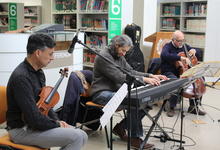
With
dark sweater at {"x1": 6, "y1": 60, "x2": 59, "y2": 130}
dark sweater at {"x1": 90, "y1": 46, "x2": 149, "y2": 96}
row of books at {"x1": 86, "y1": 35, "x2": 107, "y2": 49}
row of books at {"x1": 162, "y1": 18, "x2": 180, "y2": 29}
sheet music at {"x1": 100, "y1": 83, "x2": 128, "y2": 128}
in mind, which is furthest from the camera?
row of books at {"x1": 162, "y1": 18, "x2": 180, "y2": 29}

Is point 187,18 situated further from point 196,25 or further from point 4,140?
point 4,140

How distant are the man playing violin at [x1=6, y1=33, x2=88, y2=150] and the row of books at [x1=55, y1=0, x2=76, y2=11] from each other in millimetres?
4407

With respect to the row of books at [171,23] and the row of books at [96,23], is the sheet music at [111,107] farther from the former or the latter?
the row of books at [171,23]

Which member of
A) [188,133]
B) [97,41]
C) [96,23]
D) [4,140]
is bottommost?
[188,133]

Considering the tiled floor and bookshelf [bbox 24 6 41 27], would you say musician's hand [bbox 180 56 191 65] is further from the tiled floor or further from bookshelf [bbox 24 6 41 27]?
bookshelf [bbox 24 6 41 27]

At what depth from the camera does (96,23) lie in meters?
6.07

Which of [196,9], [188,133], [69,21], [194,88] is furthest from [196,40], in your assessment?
[188,133]

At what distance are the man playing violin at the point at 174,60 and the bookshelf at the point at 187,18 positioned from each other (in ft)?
7.43

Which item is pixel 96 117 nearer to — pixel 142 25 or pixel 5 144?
pixel 5 144

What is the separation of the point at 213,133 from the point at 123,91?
2189 mm

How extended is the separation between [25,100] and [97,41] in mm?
4202

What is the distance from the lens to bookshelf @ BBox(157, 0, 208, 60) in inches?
270

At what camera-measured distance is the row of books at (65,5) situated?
6.37 m

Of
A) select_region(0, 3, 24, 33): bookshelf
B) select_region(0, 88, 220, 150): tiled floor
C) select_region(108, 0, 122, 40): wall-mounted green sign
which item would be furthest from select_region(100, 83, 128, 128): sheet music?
select_region(0, 3, 24, 33): bookshelf
